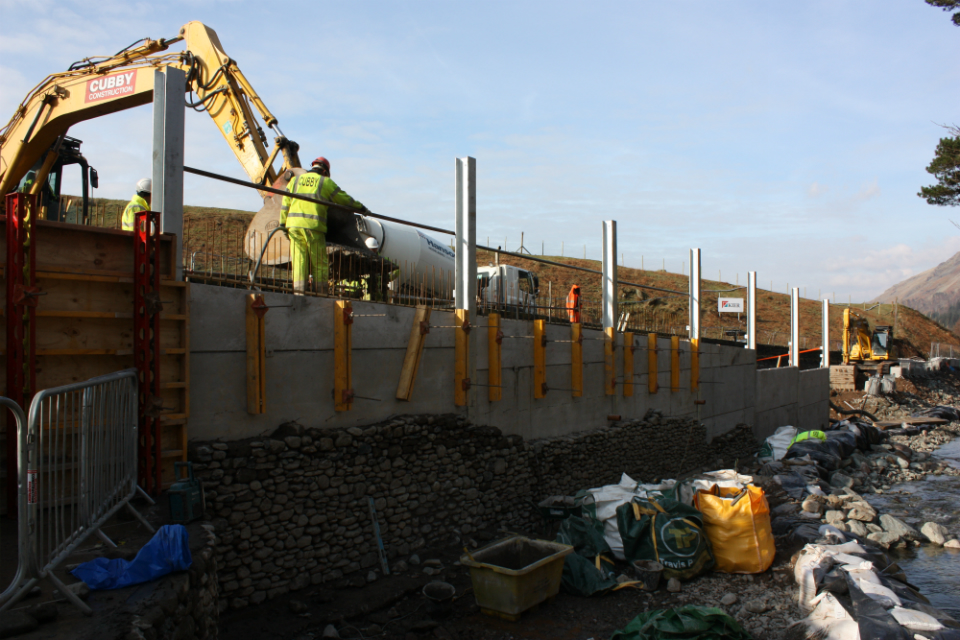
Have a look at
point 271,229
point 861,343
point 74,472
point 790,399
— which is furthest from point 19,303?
point 861,343

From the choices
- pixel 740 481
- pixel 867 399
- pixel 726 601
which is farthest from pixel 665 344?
pixel 867 399

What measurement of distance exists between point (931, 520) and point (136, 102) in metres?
16.7

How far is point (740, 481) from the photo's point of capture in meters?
10.8

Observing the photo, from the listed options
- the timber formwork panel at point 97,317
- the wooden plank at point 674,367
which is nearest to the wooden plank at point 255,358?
the timber formwork panel at point 97,317

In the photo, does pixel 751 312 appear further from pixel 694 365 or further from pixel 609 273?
pixel 609 273

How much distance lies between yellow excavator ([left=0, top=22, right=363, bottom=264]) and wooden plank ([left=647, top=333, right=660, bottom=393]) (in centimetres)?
670

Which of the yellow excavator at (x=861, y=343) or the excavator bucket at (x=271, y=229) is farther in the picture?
the yellow excavator at (x=861, y=343)

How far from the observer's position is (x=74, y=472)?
15.9 feet

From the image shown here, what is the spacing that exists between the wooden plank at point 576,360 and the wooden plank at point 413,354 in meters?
3.84

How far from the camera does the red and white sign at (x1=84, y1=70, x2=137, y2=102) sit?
9023 mm

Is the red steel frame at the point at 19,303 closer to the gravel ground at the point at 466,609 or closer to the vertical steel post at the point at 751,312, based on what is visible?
the gravel ground at the point at 466,609

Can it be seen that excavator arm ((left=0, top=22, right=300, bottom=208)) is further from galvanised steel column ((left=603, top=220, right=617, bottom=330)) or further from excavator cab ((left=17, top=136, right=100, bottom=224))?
galvanised steel column ((left=603, top=220, right=617, bottom=330))

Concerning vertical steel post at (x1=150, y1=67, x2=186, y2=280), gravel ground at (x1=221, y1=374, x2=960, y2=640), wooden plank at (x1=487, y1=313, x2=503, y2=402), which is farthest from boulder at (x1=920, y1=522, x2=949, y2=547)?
vertical steel post at (x1=150, y1=67, x2=186, y2=280)

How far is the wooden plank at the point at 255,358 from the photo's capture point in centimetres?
672
